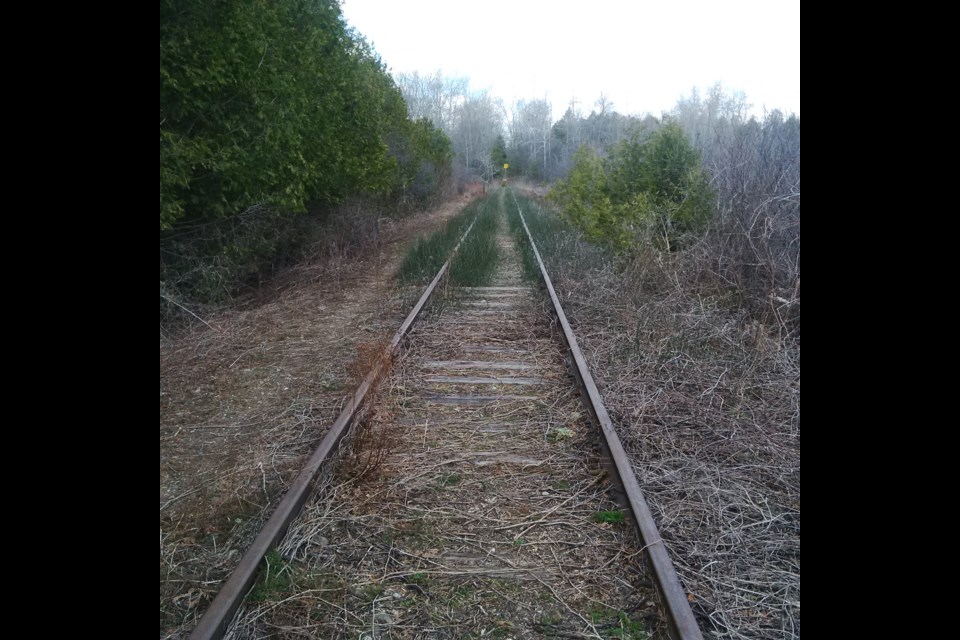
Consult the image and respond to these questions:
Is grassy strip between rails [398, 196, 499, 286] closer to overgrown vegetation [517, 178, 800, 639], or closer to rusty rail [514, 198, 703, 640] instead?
overgrown vegetation [517, 178, 800, 639]

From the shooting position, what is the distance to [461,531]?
331 centimetres

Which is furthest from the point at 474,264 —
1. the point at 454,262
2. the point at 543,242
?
the point at 543,242

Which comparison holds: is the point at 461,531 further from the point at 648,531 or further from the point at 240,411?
the point at 240,411

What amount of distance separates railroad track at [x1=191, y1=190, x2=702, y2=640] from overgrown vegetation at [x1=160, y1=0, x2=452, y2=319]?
374 cm

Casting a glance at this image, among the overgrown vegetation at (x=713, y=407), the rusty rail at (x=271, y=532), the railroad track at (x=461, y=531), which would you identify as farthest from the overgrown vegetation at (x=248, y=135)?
the overgrown vegetation at (x=713, y=407)

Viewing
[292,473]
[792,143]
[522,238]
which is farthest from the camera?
[522,238]

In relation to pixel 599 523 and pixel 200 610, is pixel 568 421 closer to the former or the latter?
A: pixel 599 523

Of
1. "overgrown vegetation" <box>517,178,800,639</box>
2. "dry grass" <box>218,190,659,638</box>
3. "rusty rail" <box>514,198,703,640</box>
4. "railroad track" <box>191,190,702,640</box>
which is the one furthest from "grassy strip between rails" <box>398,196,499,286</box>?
"dry grass" <box>218,190,659,638</box>

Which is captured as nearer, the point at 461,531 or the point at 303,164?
the point at 461,531

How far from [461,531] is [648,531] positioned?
0.98 metres

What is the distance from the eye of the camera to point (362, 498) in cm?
358
